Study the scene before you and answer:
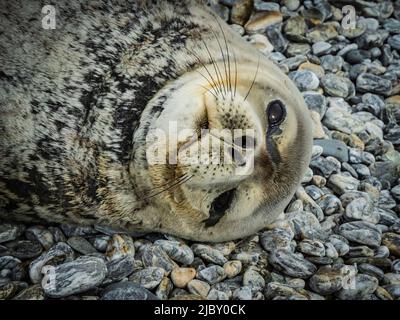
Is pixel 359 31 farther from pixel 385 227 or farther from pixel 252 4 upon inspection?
pixel 385 227

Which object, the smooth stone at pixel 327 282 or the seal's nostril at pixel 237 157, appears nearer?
the seal's nostril at pixel 237 157

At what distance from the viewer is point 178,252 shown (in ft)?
8.24

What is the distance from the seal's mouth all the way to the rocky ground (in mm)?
130

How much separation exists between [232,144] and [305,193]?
2.90 feet

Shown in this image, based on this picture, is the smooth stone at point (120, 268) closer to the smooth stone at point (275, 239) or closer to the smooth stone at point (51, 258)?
the smooth stone at point (51, 258)

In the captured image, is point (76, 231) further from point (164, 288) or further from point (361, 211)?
point (361, 211)

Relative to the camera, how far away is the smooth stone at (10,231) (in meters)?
2.44

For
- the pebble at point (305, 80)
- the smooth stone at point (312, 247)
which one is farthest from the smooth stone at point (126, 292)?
the pebble at point (305, 80)

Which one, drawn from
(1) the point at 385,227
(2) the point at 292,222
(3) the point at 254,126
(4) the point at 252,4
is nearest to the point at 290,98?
(3) the point at 254,126

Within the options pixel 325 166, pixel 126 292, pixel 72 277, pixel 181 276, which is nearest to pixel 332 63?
pixel 325 166

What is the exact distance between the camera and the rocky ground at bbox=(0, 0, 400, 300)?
7.69ft

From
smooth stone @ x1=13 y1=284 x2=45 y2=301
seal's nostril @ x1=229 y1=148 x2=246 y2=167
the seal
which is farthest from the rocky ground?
seal's nostril @ x1=229 y1=148 x2=246 y2=167

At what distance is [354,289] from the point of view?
246cm

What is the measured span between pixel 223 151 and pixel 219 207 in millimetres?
369
